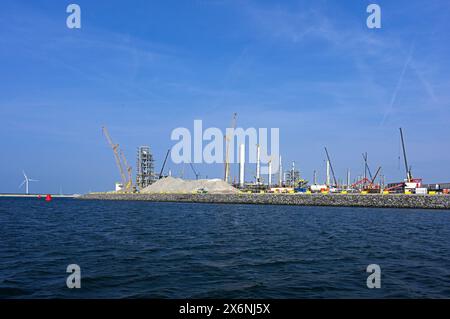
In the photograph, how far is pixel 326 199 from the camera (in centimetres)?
10569

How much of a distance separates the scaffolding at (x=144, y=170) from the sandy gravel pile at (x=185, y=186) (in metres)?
9.38

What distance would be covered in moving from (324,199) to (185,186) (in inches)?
3045

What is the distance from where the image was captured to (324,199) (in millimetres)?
105938

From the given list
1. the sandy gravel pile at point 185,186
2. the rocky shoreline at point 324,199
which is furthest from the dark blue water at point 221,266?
the sandy gravel pile at point 185,186

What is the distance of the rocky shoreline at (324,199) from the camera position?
297ft

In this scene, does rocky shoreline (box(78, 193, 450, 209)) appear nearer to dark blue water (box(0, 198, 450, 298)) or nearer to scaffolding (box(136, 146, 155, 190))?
scaffolding (box(136, 146, 155, 190))

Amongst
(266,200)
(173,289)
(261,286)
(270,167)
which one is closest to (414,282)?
(261,286)

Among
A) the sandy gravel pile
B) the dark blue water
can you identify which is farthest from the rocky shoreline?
the dark blue water

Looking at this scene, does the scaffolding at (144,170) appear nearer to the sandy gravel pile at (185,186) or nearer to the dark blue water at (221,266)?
the sandy gravel pile at (185,186)

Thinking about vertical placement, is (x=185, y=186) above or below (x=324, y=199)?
above

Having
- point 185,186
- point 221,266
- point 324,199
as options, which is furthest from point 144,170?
point 221,266

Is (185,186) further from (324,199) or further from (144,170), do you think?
(324,199)

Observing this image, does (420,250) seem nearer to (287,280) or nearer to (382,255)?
(382,255)
